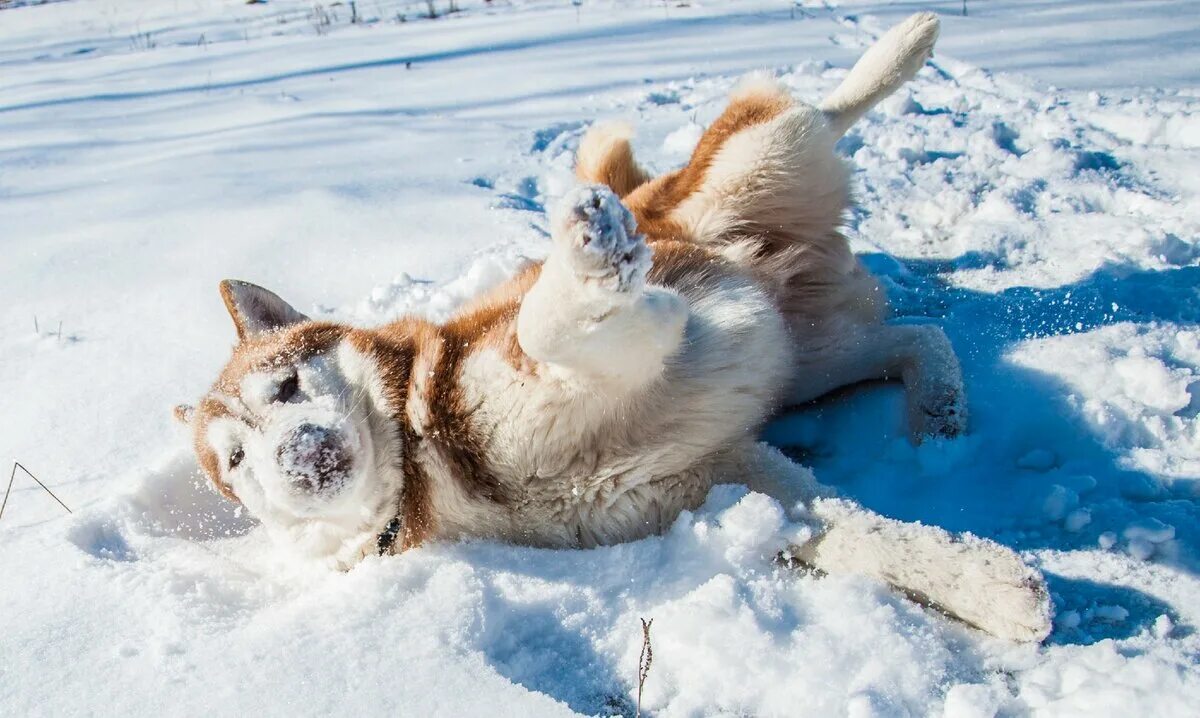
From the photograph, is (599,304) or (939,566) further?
(939,566)

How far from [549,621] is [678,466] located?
557 millimetres

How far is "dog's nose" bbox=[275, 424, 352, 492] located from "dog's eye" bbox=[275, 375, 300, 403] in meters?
0.27

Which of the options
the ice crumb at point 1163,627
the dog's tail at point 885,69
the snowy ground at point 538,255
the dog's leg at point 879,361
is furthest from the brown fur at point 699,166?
the ice crumb at point 1163,627

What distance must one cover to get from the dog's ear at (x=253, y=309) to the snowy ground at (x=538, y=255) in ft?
1.65

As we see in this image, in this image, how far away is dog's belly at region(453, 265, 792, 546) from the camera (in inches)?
80.6

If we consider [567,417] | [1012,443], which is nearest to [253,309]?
[567,417]

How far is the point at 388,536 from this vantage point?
220cm

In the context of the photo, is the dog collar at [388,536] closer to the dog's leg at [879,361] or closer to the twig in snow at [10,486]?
the twig in snow at [10,486]

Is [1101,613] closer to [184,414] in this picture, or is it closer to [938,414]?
[938,414]

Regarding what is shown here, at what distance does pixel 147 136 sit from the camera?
5609mm

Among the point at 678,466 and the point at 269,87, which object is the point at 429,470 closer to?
the point at 678,466

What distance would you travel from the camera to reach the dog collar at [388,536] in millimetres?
2191

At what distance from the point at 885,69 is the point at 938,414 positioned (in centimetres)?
145

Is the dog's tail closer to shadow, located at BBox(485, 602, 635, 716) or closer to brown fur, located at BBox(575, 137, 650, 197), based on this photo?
brown fur, located at BBox(575, 137, 650, 197)
